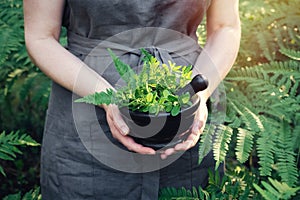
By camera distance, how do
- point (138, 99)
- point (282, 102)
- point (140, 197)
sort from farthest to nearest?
point (282, 102), point (140, 197), point (138, 99)

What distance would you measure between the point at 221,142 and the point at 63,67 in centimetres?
52

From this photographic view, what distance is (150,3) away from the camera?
1.52 meters

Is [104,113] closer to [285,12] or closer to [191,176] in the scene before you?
[191,176]

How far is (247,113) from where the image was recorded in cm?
174

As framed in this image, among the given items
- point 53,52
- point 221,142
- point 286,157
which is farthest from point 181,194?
point 53,52

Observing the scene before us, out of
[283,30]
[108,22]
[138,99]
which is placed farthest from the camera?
[283,30]

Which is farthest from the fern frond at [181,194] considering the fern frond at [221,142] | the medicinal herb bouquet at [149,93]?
the medicinal herb bouquet at [149,93]

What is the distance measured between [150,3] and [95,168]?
54 centimetres

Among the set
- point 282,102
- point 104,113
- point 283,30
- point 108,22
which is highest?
point 108,22

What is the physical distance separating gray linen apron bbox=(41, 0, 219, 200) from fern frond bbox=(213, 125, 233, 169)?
0.11 meters

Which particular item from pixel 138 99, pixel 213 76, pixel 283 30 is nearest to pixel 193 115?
pixel 138 99

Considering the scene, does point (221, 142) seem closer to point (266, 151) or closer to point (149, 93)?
point (266, 151)

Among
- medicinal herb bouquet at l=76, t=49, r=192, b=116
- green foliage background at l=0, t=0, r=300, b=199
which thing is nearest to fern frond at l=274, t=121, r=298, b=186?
green foliage background at l=0, t=0, r=300, b=199

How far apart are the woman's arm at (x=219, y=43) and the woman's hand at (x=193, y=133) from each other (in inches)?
3.7
